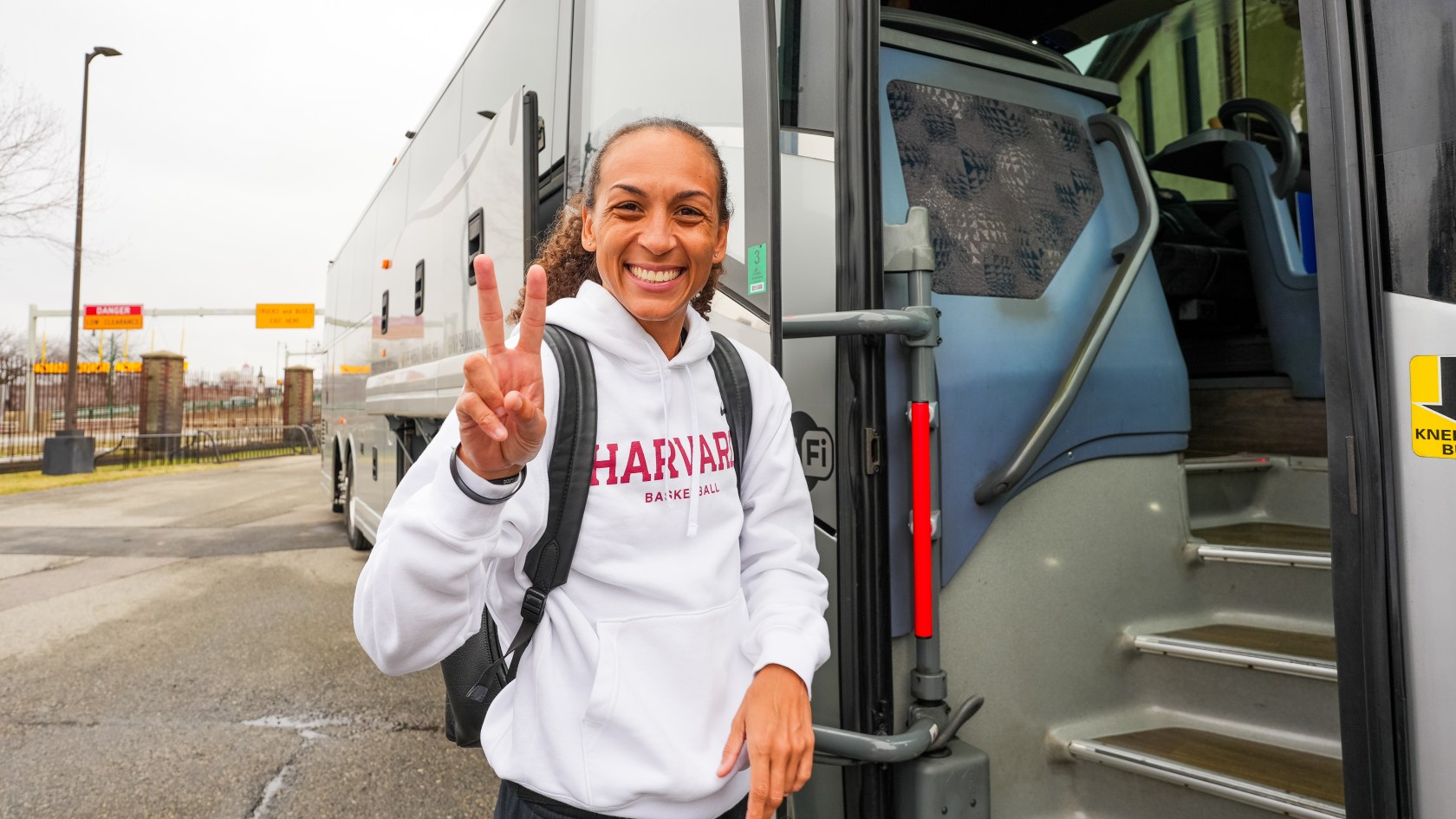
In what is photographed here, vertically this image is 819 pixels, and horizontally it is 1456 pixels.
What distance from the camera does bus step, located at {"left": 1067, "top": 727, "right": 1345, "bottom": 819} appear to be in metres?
1.78

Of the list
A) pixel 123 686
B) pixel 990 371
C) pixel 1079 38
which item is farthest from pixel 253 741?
pixel 1079 38

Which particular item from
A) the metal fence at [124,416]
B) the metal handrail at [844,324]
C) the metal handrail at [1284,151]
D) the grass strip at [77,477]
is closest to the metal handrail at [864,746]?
the metal handrail at [844,324]

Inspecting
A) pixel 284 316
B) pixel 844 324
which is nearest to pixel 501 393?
pixel 844 324

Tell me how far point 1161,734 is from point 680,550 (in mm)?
1788

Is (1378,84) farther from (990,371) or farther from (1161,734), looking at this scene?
(1161,734)

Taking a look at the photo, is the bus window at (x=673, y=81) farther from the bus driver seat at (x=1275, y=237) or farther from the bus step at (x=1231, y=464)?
the bus driver seat at (x=1275, y=237)

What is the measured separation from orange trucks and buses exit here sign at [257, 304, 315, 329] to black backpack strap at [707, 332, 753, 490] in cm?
3625

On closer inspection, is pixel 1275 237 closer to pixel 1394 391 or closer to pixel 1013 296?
pixel 1013 296

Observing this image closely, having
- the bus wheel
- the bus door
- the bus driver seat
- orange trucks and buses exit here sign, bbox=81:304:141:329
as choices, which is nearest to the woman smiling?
the bus door

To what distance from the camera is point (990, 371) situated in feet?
7.11

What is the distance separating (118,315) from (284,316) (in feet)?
18.3

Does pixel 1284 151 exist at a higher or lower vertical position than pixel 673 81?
higher

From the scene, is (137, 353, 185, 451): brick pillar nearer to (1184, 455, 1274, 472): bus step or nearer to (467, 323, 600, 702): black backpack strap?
(1184, 455, 1274, 472): bus step

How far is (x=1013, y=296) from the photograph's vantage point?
2299 millimetres
